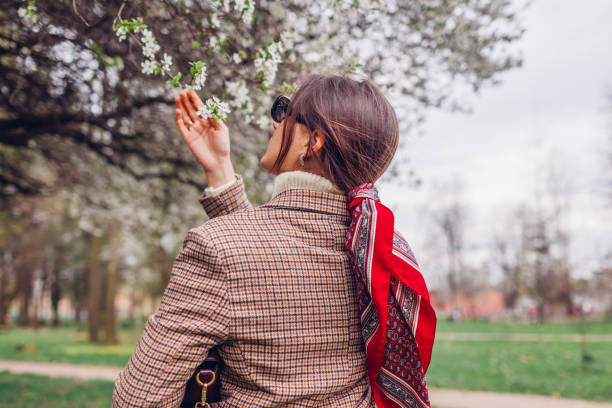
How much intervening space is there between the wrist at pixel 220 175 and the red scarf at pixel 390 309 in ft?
1.98

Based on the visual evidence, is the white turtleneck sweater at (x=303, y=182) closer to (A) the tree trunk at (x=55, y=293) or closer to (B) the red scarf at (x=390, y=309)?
(B) the red scarf at (x=390, y=309)

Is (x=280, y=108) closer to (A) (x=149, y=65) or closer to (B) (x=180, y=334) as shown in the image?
(B) (x=180, y=334)

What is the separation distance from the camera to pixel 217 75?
12.3 feet

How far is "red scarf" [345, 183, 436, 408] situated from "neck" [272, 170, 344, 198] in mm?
100

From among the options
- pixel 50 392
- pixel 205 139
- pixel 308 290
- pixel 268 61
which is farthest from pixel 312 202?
pixel 50 392

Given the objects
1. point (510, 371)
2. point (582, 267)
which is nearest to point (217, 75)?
point (510, 371)

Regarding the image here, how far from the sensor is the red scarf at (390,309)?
1497 millimetres

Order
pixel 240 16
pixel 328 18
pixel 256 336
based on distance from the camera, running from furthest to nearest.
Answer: pixel 328 18
pixel 240 16
pixel 256 336

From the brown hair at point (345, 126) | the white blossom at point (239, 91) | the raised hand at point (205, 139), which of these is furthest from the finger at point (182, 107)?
the white blossom at point (239, 91)

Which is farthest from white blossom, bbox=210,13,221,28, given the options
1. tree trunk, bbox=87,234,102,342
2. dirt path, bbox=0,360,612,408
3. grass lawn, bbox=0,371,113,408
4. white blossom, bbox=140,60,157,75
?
tree trunk, bbox=87,234,102,342

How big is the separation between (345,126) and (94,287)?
65.8 feet

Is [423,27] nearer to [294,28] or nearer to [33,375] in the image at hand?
[294,28]

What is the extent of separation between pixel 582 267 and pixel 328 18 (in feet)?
107

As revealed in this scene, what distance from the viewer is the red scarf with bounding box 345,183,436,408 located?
4.91 ft
